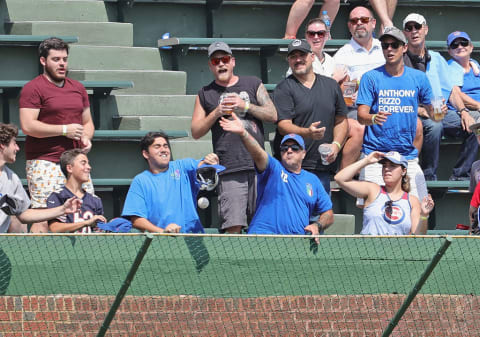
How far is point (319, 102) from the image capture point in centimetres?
873

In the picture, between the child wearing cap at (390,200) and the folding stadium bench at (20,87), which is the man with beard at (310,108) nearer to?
the child wearing cap at (390,200)

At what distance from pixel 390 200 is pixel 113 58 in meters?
3.82

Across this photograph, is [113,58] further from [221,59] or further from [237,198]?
[237,198]

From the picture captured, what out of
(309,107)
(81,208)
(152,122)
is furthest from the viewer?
(152,122)

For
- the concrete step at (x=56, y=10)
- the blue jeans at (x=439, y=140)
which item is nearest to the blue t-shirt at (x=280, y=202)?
the blue jeans at (x=439, y=140)

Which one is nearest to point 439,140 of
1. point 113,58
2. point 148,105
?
point 148,105

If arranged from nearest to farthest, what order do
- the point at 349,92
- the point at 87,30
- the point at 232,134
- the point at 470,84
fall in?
the point at 232,134
the point at 349,92
the point at 470,84
the point at 87,30

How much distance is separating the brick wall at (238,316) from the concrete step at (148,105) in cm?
386

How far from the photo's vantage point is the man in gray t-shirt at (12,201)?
7.17 metres

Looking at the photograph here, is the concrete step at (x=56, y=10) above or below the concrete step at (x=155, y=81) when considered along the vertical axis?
above

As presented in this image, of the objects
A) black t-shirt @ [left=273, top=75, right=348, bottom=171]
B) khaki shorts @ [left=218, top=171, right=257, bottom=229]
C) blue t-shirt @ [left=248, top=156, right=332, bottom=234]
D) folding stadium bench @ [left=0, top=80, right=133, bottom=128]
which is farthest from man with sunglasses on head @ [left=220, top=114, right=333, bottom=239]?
folding stadium bench @ [left=0, top=80, right=133, bottom=128]

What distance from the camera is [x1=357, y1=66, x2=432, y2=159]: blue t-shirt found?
8875mm

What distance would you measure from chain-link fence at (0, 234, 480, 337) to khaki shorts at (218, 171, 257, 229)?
1.29 m

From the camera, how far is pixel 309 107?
872 centimetres
